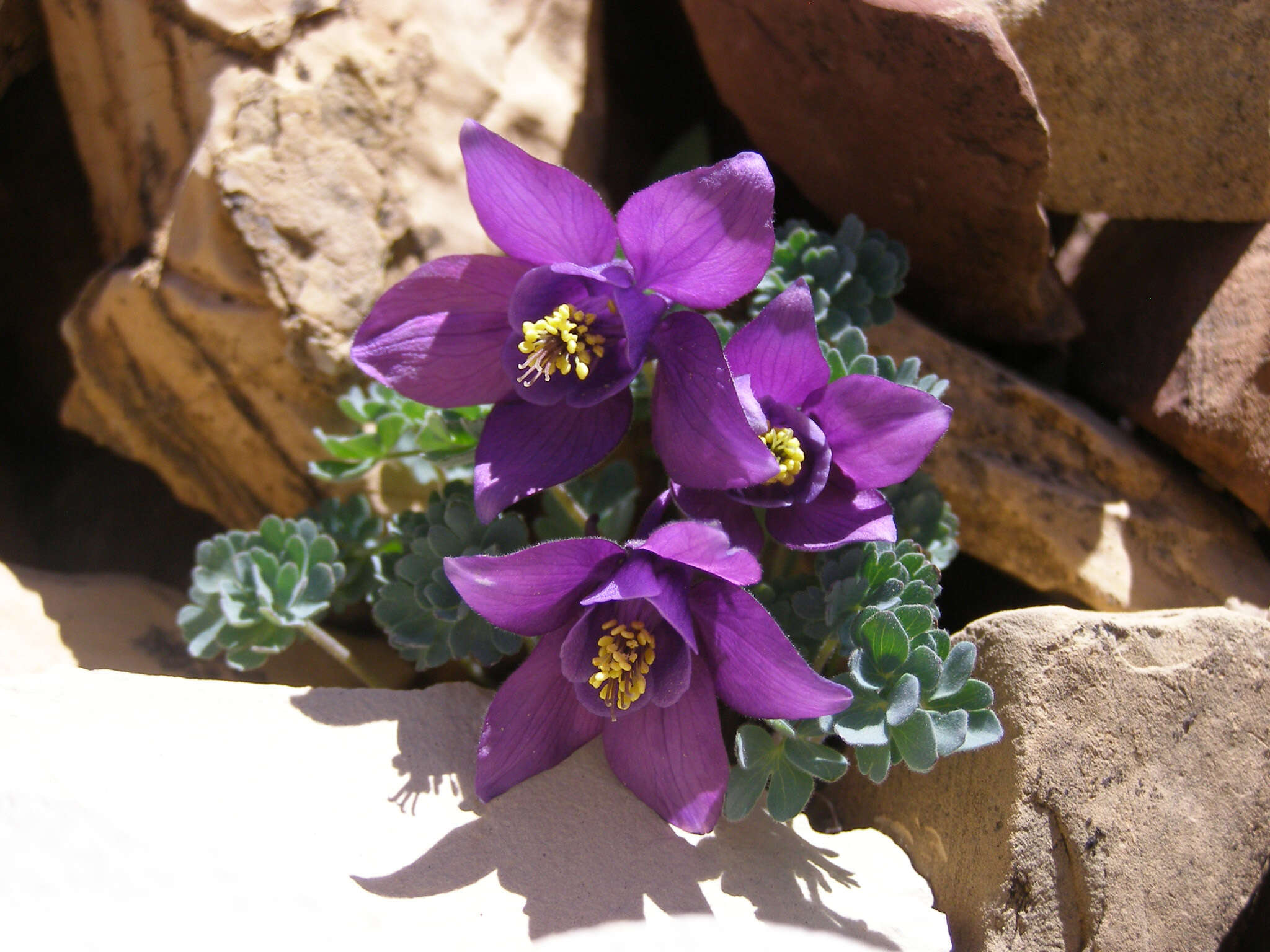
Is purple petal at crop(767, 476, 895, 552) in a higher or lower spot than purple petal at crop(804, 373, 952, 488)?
lower

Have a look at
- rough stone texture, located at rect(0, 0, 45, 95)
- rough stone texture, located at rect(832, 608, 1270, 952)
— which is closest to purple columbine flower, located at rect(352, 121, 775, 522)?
rough stone texture, located at rect(832, 608, 1270, 952)

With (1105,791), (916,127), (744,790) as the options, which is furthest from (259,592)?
(916,127)

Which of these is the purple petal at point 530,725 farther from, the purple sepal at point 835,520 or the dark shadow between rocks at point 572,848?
the purple sepal at point 835,520

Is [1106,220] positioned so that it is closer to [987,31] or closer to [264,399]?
[987,31]

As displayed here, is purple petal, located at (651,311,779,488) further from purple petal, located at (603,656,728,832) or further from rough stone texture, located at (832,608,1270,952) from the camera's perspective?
rough stone texture, located at (832,608,1270,952)

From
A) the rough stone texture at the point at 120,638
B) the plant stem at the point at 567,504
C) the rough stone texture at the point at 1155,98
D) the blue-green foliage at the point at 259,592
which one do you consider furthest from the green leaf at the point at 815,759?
the rough stone texture at the point at 1155,98

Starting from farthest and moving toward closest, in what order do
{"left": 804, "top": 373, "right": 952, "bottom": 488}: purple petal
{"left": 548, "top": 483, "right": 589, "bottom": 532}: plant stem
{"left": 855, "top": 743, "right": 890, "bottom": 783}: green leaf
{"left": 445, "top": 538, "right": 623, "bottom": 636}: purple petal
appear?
{"left": 548, "top": 483, "right": 589, "bottom": 532}: plant stem → {"left": 804, "top": 373, "right": 952, "bottom": 488}: purple petal → {"left": 855, "top": 743, "right": 890, "bottom": 783}: green leaf → {"left": 445, "top": 538, "right": 623, "bottom": 636}: purple petal

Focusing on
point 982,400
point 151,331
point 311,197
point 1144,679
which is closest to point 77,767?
point 151,331

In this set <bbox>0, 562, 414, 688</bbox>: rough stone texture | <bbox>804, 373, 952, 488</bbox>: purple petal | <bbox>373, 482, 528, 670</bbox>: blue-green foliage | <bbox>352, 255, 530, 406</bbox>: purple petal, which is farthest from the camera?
<bbox>0, 562, 414, 688</bbox>: rough stone texture
